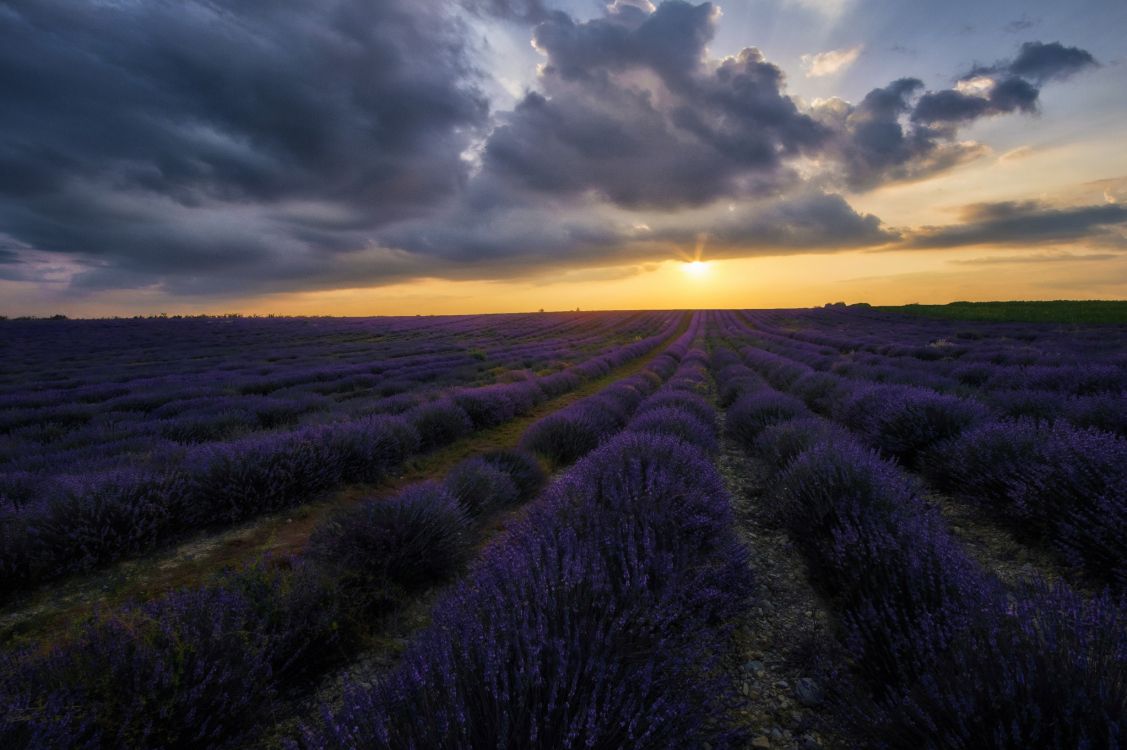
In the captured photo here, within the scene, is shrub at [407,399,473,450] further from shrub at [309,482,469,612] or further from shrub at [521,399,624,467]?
shrub at [309,482,469,612]

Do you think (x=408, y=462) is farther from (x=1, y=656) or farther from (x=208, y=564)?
(x=1, y=656)

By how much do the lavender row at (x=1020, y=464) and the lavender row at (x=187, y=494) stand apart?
612 centimetres

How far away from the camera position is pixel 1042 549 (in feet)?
10.7

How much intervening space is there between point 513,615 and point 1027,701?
1647 millimetres

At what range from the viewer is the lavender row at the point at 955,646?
4.52 feet

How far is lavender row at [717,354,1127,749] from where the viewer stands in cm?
138

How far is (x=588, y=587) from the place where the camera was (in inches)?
81.4

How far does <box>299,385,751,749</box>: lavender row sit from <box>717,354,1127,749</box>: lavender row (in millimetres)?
603

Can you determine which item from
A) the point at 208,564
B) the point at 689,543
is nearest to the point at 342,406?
the point at 208,564

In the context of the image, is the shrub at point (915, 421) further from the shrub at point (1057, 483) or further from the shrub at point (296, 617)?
the shrub at point (296, 617)

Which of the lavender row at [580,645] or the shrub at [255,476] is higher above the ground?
the lavender row at [580,645]

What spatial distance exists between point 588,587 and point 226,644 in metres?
1.70

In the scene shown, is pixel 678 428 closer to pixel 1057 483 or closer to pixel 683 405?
pixel 683 405

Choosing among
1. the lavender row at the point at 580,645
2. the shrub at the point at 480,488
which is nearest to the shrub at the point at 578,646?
the lavender row at the point at 580,645
